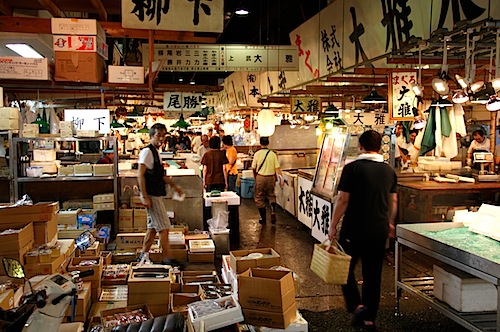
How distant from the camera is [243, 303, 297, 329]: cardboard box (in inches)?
169

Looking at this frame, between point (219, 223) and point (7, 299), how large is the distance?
5.37m

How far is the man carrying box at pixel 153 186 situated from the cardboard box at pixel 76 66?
1356mm

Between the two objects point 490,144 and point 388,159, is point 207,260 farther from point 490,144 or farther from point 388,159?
point 490,144

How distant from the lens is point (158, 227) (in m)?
7.51

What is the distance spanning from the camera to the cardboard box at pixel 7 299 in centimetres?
409

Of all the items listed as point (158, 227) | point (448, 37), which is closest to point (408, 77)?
point (448, 37)

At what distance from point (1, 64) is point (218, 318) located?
5560 millimetres

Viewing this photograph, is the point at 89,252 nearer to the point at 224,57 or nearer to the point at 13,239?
the point at 13,239

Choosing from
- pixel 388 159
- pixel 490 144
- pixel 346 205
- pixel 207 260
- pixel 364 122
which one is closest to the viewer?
pixel 346 205

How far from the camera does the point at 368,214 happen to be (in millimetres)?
5527

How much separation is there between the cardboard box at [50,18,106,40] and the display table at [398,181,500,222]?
6.54 metres

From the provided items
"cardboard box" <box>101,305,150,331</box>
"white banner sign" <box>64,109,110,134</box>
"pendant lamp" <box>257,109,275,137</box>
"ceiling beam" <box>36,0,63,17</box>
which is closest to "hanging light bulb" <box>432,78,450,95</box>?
"cardboard box" <box>101,305,150,331</box>

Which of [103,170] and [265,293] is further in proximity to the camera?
[103,170]

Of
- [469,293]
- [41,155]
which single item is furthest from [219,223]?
[469,293]
